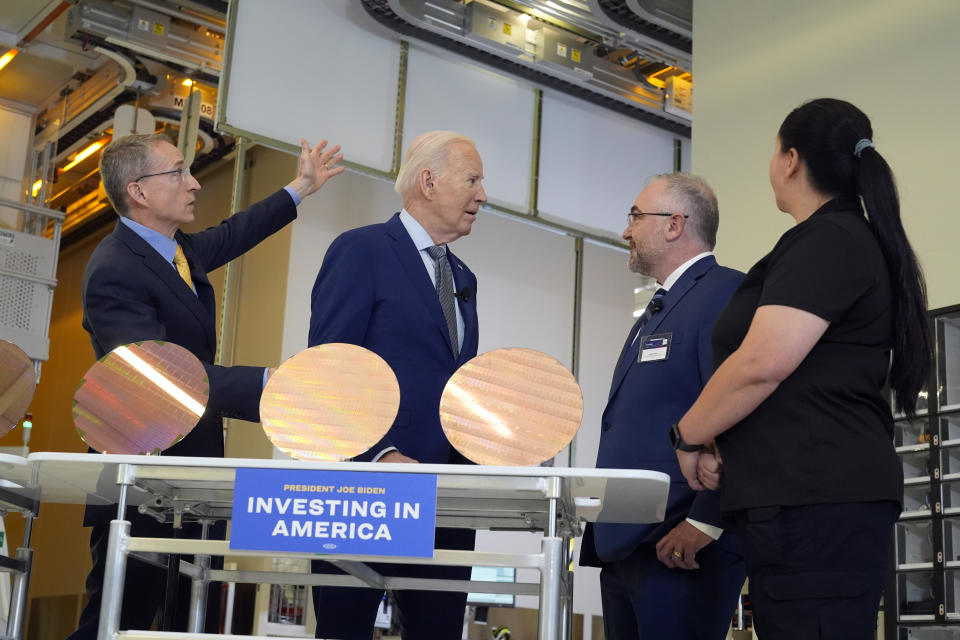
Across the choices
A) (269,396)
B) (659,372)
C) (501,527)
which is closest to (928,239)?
(659,372)

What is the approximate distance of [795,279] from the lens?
179 centimetres

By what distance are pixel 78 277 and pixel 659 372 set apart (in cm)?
966

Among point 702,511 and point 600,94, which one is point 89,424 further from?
point 600,94

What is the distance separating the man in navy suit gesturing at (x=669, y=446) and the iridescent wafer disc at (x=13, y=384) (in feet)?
3.86

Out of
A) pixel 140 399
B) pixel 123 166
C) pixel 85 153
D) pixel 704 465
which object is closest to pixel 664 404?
pixel 704 465

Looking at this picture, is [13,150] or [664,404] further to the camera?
[13,150]

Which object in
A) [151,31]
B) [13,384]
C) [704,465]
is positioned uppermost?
[151,31]

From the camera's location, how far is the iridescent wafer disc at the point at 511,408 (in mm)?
1852

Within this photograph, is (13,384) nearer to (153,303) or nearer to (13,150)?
(153,303)

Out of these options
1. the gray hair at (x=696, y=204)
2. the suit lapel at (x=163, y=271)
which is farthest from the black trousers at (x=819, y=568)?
the suit lapel at (x=163, y=271)

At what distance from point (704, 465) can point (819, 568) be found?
30 cm

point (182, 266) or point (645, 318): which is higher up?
point (182, 266)

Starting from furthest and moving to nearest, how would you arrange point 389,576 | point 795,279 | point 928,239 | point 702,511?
point 928,239 → point 389,576 → point 702,511 → point 795,279

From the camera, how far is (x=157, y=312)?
2.48m
